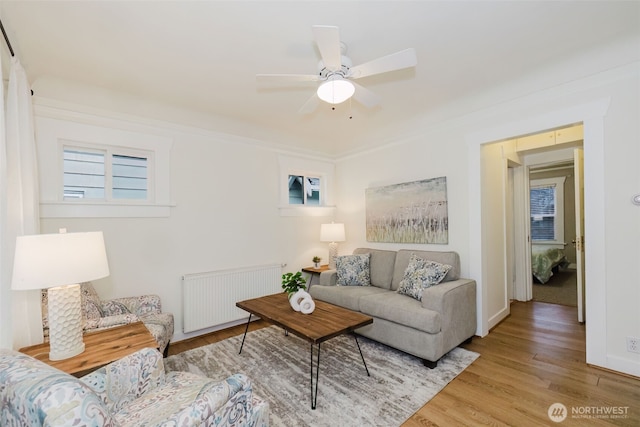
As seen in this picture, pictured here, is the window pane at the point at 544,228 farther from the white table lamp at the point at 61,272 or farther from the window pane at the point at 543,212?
the white table lamp at the point at 61,272

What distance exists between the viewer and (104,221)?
281 cm

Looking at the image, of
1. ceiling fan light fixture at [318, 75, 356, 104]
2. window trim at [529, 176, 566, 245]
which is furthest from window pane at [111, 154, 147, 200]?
window trim at [529, 176, 566, 245]

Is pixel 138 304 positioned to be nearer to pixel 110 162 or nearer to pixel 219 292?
pixel 219 292

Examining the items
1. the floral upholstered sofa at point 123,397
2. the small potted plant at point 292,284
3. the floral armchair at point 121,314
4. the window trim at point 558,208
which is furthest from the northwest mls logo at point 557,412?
the window trim at point 558,208

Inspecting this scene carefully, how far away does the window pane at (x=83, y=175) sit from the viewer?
2740 millimetres

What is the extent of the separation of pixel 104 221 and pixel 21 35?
1.53 metres

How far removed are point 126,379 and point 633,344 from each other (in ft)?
11.4

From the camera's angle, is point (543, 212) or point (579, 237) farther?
point (543, 212)

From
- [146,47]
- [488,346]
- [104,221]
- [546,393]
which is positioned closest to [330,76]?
[146,47]

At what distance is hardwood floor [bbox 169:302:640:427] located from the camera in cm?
187

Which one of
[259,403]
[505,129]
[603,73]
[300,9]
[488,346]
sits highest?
[300,9]

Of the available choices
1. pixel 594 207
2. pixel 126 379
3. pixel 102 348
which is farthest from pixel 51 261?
pixel 594 207

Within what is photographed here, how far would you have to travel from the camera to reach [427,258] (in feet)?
10.9

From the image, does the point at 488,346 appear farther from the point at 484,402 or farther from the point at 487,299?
the point at 484,402
